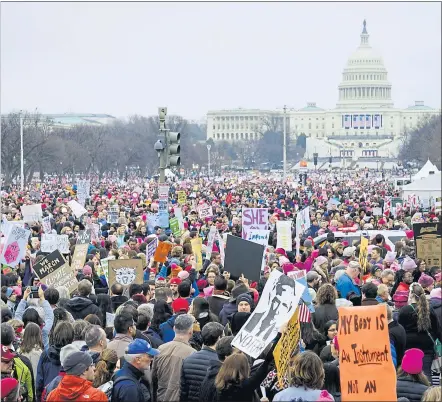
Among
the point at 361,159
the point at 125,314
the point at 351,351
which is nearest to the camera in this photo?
the point at 351,351

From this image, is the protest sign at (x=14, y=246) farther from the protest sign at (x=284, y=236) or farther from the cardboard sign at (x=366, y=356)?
the cardboard sign at (x=366, y=356)

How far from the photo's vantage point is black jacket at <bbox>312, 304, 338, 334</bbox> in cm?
1011

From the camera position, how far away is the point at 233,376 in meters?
7.36

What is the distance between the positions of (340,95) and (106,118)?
138 feet

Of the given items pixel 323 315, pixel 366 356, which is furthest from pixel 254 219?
pixel 366 356

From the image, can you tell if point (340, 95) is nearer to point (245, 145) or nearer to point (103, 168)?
point (245, 145)

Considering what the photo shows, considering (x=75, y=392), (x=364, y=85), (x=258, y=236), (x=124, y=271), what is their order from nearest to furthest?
(x=75, y=392), (x=124, y=271), (x=258, y=236), (x=364, y=85)

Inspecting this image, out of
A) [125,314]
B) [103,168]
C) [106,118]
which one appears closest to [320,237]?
[125,314]

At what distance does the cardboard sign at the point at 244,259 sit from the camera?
41.8ft

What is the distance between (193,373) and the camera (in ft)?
26.3

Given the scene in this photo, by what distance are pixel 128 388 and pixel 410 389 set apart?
1621mm

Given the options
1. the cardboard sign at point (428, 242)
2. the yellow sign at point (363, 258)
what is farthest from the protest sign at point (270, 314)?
the yellow sign at point (363, 258)

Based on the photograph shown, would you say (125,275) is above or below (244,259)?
below

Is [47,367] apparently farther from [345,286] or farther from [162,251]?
[162,251]
